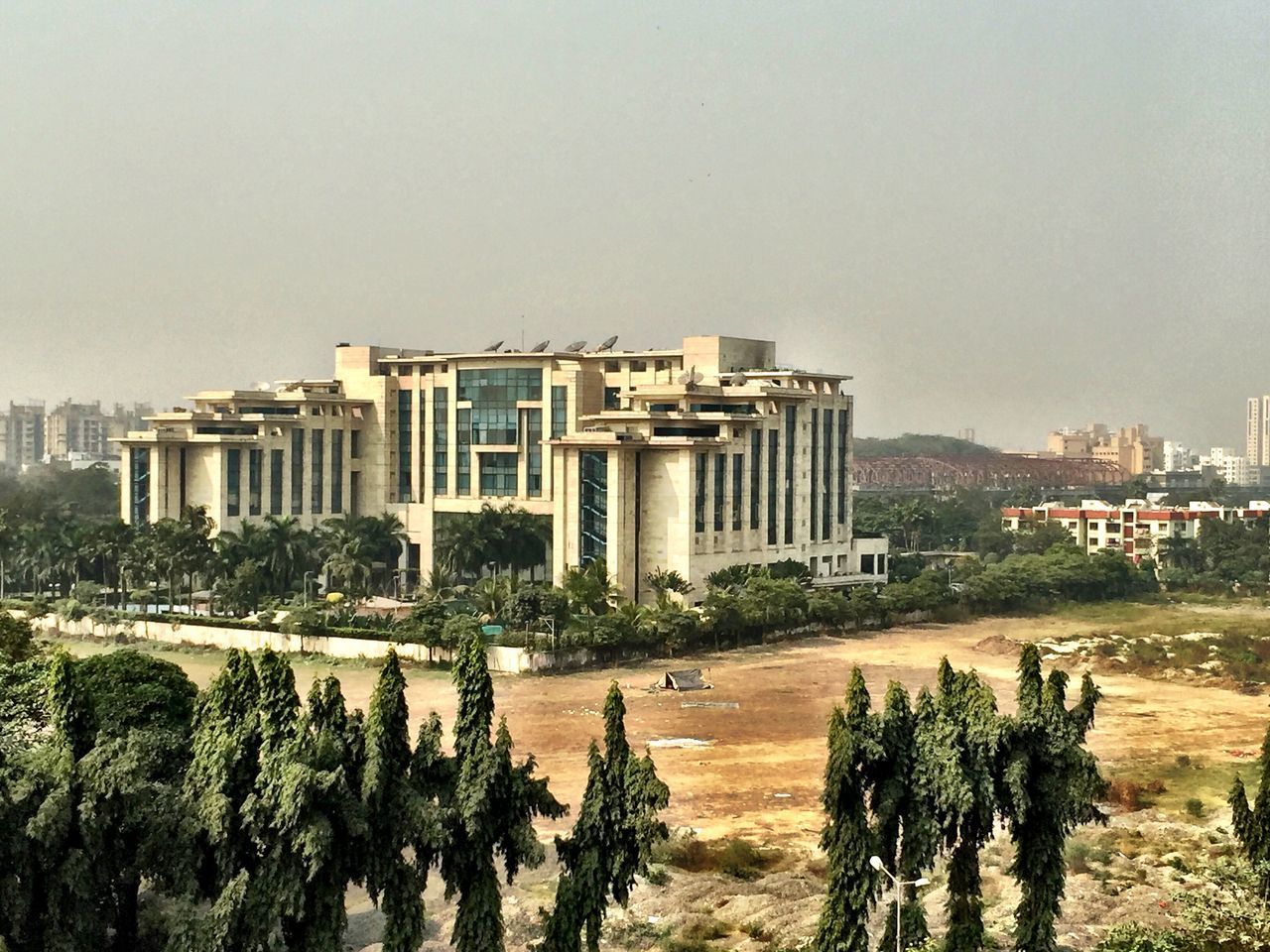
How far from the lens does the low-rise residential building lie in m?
93.8

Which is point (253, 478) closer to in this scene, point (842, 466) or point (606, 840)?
point (842, 466)

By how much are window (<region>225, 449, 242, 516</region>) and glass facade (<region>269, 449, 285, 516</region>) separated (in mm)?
→ 1735

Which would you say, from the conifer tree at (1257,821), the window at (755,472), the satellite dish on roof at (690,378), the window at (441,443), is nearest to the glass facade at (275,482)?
the window at (441,443)

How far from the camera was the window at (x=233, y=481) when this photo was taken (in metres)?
70.2

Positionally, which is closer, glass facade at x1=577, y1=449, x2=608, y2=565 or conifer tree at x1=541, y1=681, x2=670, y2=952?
conifer tree at x1=541, y1=681, x2=670, y2=952

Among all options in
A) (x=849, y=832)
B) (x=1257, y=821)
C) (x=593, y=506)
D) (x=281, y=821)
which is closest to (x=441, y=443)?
(x=593, y=506)

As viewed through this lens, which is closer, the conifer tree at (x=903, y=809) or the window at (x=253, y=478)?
the conifer tree at (x=903, y=809)

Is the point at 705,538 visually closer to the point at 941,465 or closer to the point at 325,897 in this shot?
the point at 325,897

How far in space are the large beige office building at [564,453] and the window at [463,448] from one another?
9 cm

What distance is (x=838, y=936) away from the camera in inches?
884

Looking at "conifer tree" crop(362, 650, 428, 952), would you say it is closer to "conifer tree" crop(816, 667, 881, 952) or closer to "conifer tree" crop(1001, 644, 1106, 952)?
"conifer tree" crop(816, 667, 881, 952)

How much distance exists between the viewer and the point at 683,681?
47.8m

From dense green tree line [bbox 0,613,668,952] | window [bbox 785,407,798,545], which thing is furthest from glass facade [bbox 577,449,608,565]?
dense green tree line [bbox 0,613,668,952]

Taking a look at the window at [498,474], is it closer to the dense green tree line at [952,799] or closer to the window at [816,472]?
the window at [816,472]
